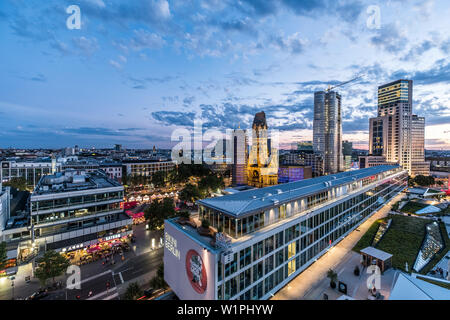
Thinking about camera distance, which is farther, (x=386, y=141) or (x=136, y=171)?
(x=386, y=141)

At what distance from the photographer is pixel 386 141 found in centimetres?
14362

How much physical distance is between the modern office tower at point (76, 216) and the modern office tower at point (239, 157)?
77.2 metres

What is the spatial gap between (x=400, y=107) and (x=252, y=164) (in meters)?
110

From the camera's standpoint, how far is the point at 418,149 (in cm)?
13312

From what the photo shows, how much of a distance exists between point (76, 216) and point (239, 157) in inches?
3572

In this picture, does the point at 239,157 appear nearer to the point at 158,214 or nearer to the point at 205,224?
the point at 158,214

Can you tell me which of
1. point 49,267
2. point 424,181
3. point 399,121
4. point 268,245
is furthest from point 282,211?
point 399,121

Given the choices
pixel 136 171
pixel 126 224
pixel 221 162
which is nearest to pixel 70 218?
pixel 126 224

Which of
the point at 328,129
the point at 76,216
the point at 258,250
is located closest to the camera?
the point at 258,250

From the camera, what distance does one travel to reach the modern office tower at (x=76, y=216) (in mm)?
34750

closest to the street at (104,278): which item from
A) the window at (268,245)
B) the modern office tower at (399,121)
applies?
the window at (268,245)
